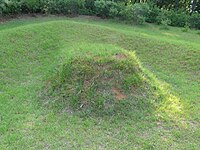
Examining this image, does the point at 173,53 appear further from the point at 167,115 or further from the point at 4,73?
the point at 4,73

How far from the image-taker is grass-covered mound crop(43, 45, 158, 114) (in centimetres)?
364

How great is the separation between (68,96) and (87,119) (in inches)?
17.9

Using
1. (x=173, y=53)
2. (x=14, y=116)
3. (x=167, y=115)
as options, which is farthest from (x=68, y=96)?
(x=173, y=53)

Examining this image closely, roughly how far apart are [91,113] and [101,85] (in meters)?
0.41

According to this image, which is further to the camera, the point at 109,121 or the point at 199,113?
the point at 199,113

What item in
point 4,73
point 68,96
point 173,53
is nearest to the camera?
point 68,96

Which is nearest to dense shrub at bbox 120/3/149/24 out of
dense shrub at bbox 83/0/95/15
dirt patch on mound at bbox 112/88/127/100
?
dense shrub at bbox 83/0/95/15

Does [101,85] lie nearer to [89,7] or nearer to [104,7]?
[104,7]

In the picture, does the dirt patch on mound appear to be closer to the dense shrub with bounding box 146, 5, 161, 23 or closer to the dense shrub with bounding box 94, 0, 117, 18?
the dense shrub with bounding box 94, 0, 117, 18

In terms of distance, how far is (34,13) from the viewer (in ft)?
25.9

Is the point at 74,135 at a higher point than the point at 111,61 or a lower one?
lower

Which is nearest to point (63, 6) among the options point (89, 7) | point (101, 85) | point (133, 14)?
point (89, 7)

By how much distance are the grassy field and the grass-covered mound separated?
3cm

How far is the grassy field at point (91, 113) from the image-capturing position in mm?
3189
